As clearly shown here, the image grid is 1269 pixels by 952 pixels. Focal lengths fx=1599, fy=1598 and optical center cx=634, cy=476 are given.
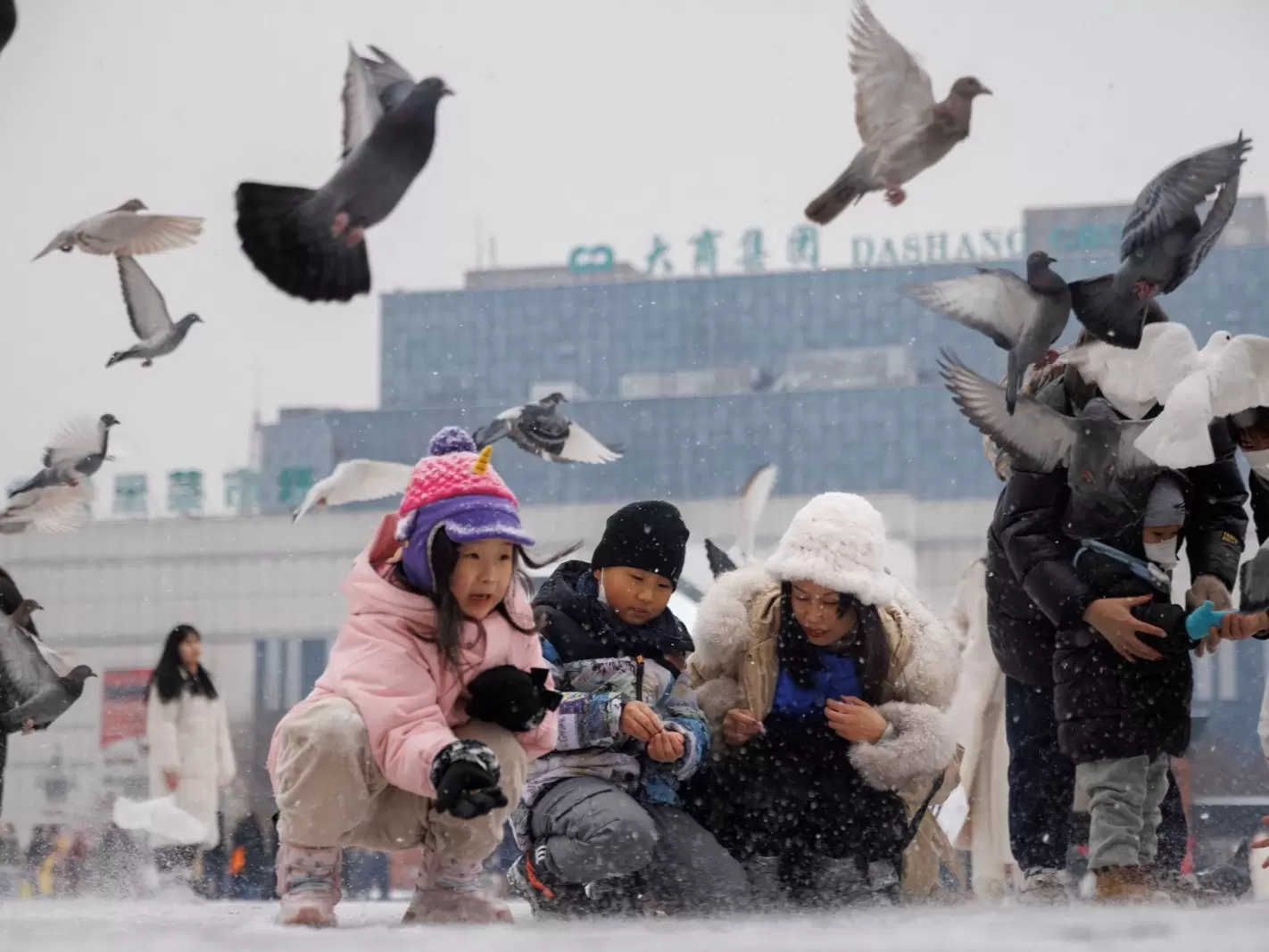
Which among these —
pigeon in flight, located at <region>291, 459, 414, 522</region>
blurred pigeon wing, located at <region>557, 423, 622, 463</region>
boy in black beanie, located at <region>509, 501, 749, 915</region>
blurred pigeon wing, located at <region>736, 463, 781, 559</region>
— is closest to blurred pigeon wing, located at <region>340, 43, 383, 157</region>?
pigeon in flight, located at <region>291, 459, 414, 522</region>

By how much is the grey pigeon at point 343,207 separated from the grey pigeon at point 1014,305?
164 centimetres

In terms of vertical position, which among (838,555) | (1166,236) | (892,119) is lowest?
(838,555)

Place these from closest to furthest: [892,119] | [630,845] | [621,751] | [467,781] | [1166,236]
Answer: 1. [467,781]
2. [630,845]
3. [621,751]
4. [1166,236]
5. [892,119]

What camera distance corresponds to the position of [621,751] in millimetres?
2719

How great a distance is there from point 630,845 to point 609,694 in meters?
0.26

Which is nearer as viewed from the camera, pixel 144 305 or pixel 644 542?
pixel 644 542

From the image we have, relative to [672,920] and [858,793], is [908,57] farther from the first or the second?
[672,920]

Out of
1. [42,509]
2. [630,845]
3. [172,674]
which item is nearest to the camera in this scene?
[630,845]

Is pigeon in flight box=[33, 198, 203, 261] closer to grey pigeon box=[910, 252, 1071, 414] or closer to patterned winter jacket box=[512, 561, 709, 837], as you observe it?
patterned winter jacket box=[512, 561, 709, 837]

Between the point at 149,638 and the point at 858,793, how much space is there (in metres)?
33.1

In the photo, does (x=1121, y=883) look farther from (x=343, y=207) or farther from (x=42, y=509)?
(x=42, y=509)

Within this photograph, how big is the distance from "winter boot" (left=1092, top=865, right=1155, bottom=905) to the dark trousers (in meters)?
0.40

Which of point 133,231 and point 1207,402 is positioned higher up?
point 133,231

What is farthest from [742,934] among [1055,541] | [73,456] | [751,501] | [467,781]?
[751,501]
